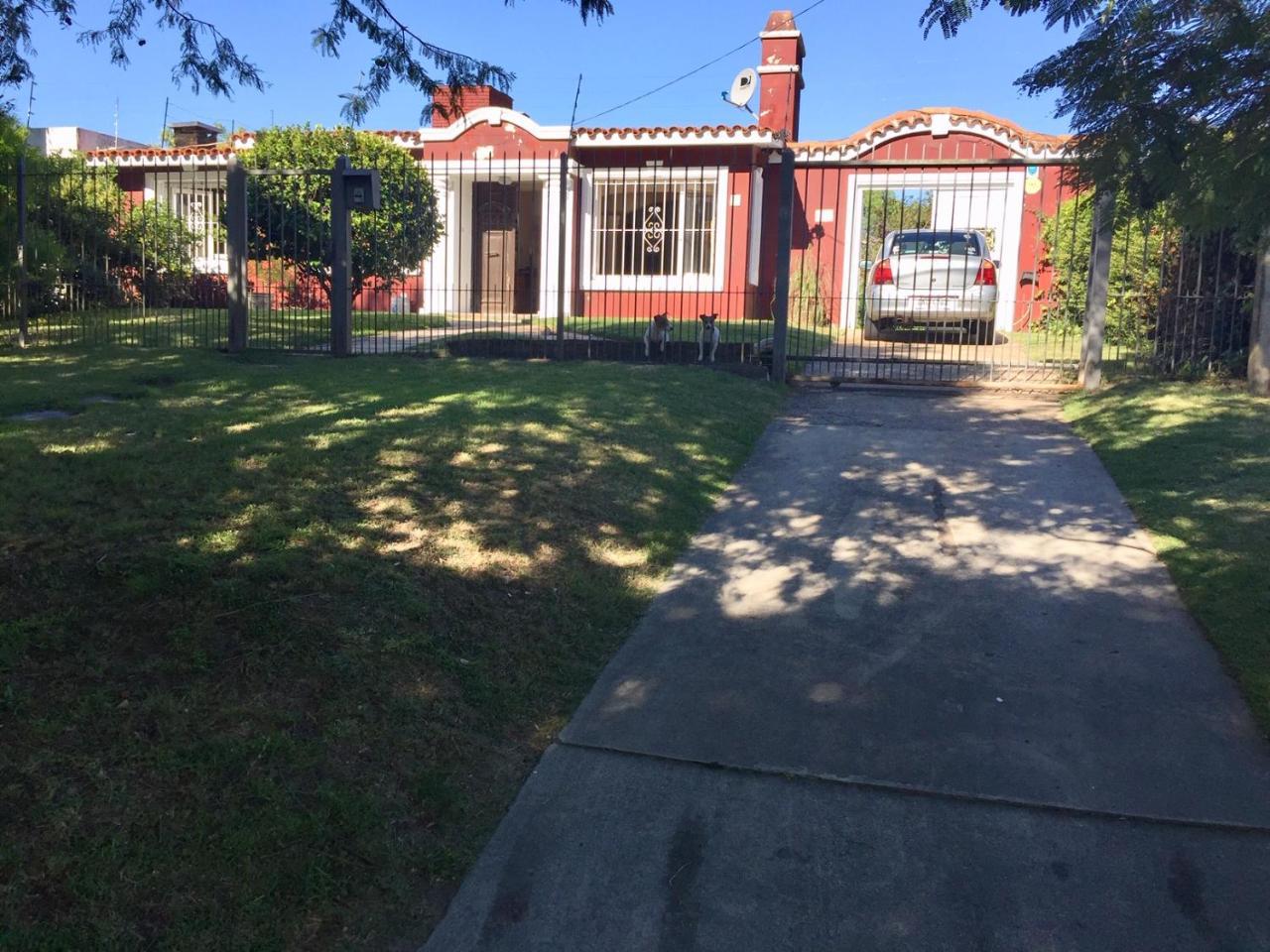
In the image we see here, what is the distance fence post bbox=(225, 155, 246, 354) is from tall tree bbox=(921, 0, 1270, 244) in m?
9.52

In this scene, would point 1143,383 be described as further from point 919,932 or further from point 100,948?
point 100,948

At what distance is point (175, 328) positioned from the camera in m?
14.0

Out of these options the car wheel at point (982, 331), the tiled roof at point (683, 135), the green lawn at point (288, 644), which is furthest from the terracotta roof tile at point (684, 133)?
the green lawn at point (288, 644)

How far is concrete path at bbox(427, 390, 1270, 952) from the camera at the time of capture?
127 inches

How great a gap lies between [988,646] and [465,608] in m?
2.41

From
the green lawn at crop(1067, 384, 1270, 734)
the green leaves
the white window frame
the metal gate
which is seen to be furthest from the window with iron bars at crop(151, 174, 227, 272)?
the green lawn at crop(1067, 384, 1270, 734)

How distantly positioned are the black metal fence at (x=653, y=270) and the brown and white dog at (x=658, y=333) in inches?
2.1

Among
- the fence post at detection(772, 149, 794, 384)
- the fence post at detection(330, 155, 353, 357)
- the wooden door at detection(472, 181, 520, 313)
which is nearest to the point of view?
the fence post at detection(772, 149, 794, 384)

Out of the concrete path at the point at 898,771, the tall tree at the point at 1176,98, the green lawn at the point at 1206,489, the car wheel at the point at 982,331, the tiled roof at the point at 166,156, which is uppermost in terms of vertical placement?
the tiled roof at the point at 166,156

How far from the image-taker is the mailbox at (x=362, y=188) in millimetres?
11688

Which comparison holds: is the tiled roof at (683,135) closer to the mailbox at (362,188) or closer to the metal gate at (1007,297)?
the metal gate at (1007,297)

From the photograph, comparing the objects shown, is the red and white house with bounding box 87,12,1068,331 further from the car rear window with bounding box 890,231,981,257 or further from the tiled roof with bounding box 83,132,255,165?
the car rear window with bounding box 890,231,981,257

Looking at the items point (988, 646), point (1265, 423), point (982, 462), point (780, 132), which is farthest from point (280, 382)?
point (780, 132)

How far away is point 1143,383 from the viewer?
10680 millimetres
